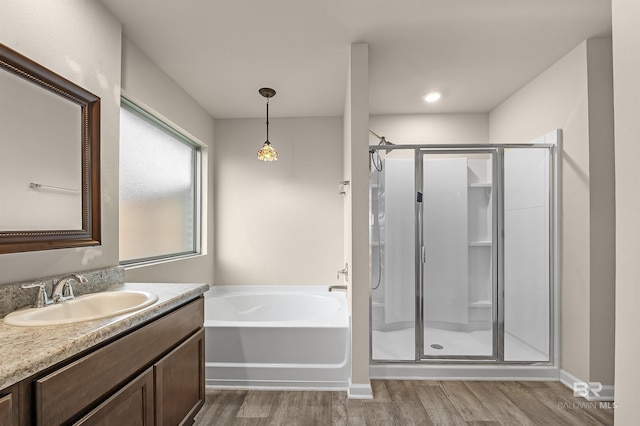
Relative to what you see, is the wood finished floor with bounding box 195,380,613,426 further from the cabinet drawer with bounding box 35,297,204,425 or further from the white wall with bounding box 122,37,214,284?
the white wall with bounding box 122,37,214,284

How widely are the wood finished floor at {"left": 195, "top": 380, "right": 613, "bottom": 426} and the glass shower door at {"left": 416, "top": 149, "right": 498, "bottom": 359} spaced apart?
18.1 inches

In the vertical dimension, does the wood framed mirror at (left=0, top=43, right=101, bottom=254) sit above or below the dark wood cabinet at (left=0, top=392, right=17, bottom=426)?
above

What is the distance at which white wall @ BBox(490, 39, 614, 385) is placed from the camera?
88.7 inches

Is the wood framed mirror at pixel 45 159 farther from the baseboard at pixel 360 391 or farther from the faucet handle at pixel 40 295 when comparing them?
the baseboard at pixel 360 391

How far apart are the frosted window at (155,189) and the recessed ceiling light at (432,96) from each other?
8.05ft

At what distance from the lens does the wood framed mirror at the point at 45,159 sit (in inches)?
52.8

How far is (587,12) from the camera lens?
1.99 metres

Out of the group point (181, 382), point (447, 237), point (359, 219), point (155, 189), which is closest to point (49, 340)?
point (181, 382)

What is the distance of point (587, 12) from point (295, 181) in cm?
277

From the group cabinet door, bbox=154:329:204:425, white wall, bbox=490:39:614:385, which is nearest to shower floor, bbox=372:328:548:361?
white wall, bbox=490:39:614:385

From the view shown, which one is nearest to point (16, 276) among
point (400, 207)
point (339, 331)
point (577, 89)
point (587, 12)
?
point (339, 331)

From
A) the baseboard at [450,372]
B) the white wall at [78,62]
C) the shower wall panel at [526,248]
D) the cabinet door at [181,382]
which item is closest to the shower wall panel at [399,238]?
the baseboard at [450,372]

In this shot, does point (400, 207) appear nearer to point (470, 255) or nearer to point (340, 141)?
point (470, 255)

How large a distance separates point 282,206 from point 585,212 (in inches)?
108
